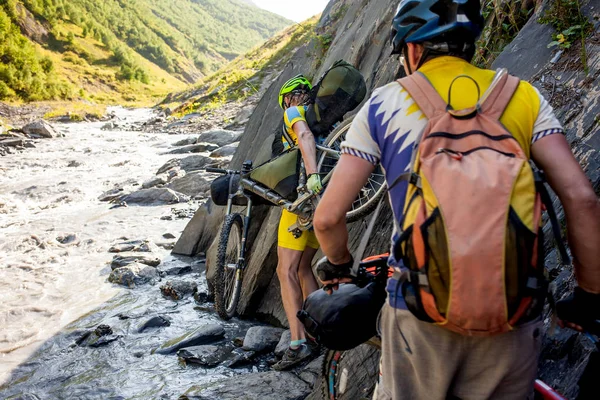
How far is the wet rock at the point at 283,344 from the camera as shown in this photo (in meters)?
5.68

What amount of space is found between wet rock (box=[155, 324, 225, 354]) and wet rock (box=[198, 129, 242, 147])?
16.9 metres

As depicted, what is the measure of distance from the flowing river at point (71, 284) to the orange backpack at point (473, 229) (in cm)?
420

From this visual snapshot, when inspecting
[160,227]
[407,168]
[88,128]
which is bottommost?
[88,128]

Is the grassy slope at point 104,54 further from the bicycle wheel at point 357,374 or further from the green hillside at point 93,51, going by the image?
the bicycle wheel at point 357,374

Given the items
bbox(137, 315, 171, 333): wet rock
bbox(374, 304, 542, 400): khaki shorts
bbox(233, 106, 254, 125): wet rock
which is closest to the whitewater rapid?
bbox(137, 315, 171, 333): wet rock

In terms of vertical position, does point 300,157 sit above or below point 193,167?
above

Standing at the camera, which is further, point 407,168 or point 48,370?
point 48,370

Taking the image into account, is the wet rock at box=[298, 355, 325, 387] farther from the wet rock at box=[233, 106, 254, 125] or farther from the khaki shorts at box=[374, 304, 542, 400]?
the wet rock at box=[233, 106, 254, 125]

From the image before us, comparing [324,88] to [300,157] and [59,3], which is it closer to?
[300,157]

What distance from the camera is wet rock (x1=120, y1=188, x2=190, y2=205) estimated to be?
1487 centimetres

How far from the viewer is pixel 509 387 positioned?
1.81 meters

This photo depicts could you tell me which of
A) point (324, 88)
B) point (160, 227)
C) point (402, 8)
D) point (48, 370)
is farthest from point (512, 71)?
point (160, 227)

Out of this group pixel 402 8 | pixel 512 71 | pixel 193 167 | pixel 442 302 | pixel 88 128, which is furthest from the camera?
pixel 88 128

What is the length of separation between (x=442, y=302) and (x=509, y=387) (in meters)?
0.45
